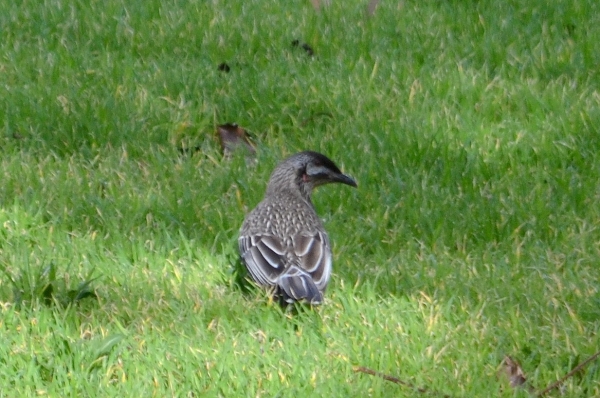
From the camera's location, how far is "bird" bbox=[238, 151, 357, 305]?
204 inches

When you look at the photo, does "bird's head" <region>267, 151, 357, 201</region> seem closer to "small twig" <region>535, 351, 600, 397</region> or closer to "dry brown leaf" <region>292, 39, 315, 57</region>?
"small twig" <region>535, 351, 600, 397</region>

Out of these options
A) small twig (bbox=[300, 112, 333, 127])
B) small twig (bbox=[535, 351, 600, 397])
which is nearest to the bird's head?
small twig (bbox=[300, 112, 333, 127])

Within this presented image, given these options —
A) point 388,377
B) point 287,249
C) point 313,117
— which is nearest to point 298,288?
point 287,249

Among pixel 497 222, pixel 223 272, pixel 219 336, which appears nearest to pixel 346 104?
pixel 497 222

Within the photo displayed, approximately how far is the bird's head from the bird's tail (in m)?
0.92

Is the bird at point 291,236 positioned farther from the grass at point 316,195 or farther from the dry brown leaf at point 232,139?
the dry brown leaf at point 232,139

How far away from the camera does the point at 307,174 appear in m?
6.09

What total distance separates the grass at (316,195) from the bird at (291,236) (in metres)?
0.13

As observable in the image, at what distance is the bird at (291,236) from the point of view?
17.0ft

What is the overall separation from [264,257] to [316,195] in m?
1.23

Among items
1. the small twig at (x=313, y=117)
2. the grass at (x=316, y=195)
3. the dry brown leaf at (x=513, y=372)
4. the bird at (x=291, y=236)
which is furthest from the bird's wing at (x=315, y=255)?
the small twig at (x=313, y=117)

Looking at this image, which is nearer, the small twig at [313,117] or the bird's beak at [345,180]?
the bird's beak at [345,180]

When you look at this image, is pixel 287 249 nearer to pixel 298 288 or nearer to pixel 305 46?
pixel 298 288

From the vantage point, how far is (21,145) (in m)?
6.88
